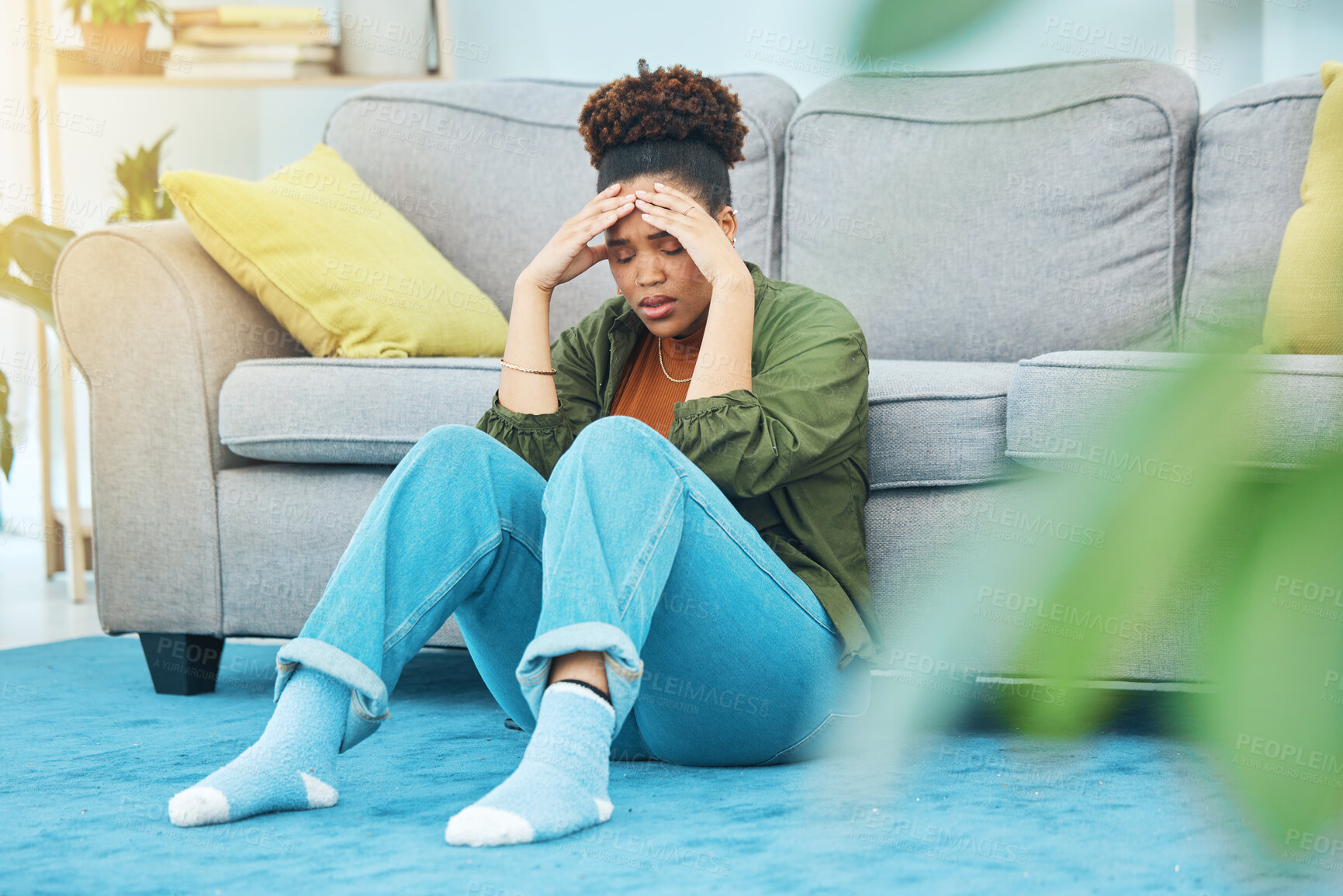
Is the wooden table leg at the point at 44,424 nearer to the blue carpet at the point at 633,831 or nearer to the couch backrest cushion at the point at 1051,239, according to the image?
the blue carpet at the point at 633,831

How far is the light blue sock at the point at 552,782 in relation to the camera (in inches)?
32.1

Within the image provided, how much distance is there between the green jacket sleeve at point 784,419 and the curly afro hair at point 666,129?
207 millimetres

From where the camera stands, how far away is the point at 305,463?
1543 millimetres

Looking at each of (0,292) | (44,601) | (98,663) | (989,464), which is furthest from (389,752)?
(44,601)

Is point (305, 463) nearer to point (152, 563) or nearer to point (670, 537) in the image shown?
point (152, 563)

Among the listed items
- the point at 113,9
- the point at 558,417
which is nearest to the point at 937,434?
the point at 558,417

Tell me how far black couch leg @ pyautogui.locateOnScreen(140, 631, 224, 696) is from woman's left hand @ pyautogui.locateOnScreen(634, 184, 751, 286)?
2.83 feet

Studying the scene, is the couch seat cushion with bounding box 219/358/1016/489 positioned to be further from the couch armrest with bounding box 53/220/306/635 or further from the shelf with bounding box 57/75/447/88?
the shelf with bounding box 57/75/447/88

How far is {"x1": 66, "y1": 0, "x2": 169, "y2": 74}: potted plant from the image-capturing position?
8.46 ft

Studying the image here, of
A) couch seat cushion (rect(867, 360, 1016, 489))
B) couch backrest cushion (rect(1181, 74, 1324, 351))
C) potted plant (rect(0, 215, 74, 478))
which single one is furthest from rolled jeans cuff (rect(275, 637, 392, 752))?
potted plant (rect(0, 215, 74, 478))

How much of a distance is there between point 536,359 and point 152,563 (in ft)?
2.13

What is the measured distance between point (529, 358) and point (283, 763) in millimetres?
484

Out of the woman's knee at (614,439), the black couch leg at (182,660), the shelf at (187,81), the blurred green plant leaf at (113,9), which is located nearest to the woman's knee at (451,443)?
the woman's knee at (614,439)

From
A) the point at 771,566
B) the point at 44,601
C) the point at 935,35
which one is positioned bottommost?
the point at 44,601
